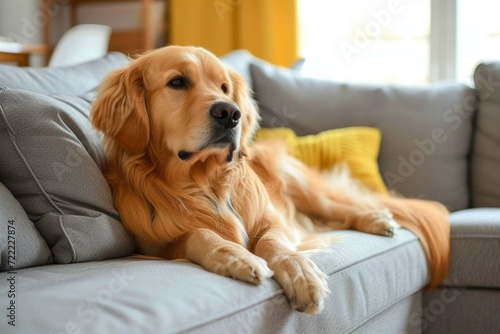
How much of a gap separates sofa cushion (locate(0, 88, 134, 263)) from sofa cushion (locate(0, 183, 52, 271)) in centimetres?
5

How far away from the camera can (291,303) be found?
1479 millimetres

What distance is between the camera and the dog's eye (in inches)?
72.6

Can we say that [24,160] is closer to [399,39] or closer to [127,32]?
[399,39]

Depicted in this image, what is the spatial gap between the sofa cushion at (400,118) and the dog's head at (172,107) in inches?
40.6

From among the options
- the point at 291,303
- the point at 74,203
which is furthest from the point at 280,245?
the point at 74,203

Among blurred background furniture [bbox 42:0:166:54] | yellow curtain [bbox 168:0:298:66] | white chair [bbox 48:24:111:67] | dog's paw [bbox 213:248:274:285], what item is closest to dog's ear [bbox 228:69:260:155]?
dog's paw [bbox 213:248:274:285]

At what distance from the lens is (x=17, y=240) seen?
1.50 m

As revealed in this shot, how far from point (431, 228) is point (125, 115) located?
1.11 m

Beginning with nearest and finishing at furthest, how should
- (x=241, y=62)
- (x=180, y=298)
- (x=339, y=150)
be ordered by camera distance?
(x=180, y=298)
(x=339, y=150)
(x=241, y=62)

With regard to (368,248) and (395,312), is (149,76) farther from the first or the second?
(395,312)

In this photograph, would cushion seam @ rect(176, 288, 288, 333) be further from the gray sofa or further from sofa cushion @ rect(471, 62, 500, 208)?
sofa cushion @ rect(471, 62, 500, 208)

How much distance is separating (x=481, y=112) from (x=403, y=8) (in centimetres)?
136

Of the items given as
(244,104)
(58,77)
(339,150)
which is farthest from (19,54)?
(244,104)

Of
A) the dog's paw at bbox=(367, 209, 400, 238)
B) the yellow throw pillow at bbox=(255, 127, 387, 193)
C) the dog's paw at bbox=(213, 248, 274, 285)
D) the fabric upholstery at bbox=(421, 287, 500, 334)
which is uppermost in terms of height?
the dog's paw at bbox=(213, 248, 274, 285)
